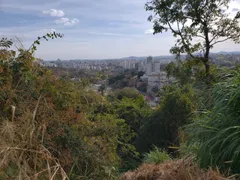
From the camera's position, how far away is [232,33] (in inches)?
338

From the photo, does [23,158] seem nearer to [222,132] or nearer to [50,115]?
[50,115]

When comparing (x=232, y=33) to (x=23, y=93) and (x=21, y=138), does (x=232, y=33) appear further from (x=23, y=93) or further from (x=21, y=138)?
(x=21, y=138)

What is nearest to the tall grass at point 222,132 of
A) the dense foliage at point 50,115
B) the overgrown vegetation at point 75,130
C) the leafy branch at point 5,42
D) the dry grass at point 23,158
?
the overgrown vegetation at point 75,130

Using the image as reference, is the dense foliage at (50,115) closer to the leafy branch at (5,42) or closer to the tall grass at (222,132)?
the leafy branch at (5,42)

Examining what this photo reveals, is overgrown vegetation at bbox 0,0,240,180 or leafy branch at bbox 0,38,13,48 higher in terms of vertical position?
leafy branch at bbox 0,38,13,48

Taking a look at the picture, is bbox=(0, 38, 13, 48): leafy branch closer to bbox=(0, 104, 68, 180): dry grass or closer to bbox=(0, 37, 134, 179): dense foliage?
bbox=(0, 37, 134, 179): dense foliage

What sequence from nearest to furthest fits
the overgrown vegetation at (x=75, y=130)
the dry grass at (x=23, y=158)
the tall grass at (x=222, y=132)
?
the dry grass at (x=23, y=158), the overgrown vegetation at (x=75, y=130), the tall grass at (x=222, y=132)

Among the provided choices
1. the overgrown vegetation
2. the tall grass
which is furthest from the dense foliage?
the tall grass

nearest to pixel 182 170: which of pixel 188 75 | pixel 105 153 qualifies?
pixel 105 153

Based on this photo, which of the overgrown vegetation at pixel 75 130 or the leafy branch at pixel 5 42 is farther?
the leafy branch at pixel 5 42

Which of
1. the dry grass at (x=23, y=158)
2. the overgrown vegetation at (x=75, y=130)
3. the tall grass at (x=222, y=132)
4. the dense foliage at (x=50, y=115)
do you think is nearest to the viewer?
the dry grass at (x=23, y=158)

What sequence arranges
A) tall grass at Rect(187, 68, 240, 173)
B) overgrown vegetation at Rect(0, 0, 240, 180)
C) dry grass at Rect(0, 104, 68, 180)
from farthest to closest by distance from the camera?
tall grass at Rect(187, 68, 240, 173)
overgrown vegetation at Rect(0, 0, 240, 180)
dry grass at Rect(0, 104, 68, 180)

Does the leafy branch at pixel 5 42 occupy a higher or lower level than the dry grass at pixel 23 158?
higher

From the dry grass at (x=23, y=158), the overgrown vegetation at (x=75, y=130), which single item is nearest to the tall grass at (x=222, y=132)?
the overgrown vegetation at (x=75, y=130)
